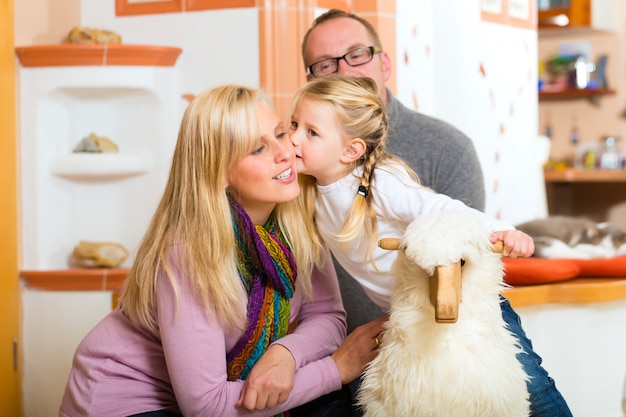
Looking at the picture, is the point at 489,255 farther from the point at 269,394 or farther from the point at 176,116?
the point at 176,116

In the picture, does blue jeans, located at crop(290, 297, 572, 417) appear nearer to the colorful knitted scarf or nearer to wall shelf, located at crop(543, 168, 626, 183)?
the colorful knitted scarf

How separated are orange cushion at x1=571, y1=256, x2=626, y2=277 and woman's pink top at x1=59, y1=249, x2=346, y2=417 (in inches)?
48.7

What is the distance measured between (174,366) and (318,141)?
2.01 ft

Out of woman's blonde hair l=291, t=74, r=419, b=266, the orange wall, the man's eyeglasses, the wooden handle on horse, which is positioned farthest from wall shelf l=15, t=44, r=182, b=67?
the wooden handle on horse

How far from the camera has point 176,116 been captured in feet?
11.0

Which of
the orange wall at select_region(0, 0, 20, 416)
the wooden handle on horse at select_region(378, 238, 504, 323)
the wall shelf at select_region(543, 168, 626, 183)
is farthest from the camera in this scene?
the wall shelf at select_region(543, 168, 626, 183)

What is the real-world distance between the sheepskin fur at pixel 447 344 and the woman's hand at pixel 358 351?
6.7 inches

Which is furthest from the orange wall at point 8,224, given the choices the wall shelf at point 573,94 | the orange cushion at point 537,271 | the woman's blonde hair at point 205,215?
the wall shelf at point 573,94

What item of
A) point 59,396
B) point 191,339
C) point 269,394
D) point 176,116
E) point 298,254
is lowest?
point 59,396

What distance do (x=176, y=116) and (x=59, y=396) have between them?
45.7 inches

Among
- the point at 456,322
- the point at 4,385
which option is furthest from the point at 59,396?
the point at 456,322

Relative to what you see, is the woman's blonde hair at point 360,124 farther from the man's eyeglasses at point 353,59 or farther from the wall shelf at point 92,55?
the wall shelf at point 92,55

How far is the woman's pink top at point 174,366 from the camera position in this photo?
168cm

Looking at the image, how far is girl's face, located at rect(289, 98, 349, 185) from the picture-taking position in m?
1.94
